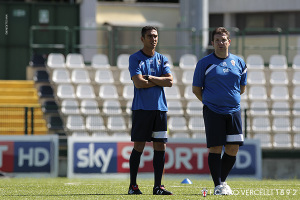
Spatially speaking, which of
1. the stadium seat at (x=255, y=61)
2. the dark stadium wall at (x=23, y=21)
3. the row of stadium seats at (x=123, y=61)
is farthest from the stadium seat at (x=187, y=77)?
the dark stadium wall at (x=23, y=21)

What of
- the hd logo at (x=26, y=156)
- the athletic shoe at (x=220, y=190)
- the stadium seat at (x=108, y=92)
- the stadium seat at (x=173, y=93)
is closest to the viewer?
the athletic shoe at (x=220, y=190)

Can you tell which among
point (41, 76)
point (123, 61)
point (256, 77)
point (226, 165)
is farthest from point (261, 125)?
point (226, 165)

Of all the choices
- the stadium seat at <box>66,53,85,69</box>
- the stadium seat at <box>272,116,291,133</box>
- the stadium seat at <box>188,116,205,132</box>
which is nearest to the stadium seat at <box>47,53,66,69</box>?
the stadium seat at <box>66,53,85,69</box>

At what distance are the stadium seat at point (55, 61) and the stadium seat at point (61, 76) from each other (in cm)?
21

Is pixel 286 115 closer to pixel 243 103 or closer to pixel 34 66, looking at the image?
pixel 243 103

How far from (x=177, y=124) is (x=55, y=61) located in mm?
4265

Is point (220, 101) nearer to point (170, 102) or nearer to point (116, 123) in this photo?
point (116, 123)

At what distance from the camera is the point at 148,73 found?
28.7 ft

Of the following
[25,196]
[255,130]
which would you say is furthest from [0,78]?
[25,196]

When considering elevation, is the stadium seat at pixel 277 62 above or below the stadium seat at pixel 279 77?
above

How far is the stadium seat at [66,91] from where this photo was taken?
18.9 m

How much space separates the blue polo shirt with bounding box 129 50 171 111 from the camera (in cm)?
866

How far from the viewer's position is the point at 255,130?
1839 cm

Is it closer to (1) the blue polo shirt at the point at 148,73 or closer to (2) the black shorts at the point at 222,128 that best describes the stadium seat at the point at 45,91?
(1) the blue polo shirt at the point at 148,73
